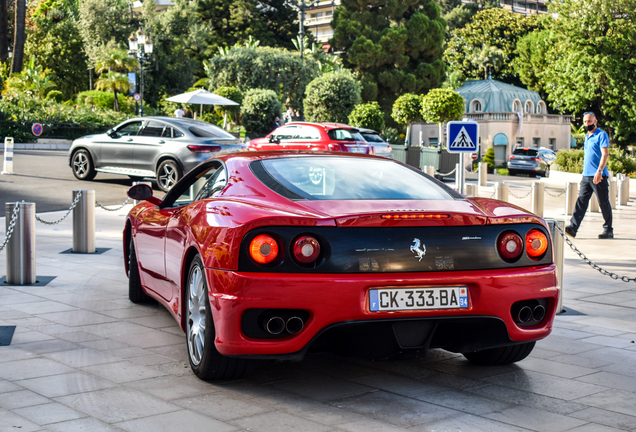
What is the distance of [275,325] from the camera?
3912 millimetres

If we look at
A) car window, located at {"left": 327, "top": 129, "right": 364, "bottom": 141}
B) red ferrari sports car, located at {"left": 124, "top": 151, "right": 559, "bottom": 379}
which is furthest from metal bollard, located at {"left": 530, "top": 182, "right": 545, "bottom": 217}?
red ferrari sports car, located at {"left": 124, "top": 151, "right": 559, "bottom": 379}

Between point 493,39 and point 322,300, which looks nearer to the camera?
point 322,300

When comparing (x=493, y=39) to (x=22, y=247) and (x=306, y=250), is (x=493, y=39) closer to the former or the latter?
(x=22, y=247)

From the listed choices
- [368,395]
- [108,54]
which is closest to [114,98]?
[108,54]

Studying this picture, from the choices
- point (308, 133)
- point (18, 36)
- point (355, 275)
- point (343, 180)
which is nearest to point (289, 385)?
point (355, 275)

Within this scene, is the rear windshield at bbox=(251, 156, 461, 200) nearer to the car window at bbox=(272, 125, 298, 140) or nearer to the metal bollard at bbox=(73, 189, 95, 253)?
the metal bollard at bbox=(73, 189, 95, 253)

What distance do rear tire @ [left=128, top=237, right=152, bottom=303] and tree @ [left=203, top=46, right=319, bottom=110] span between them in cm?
4341

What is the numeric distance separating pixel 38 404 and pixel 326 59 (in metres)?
58.7

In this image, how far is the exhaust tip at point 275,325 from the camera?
3.89 metres

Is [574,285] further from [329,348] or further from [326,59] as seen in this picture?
[326,59]

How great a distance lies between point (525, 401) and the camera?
4078mm

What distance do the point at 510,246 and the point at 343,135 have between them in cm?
1793

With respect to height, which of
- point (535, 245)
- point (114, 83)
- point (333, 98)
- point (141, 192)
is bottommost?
point (535, 245)

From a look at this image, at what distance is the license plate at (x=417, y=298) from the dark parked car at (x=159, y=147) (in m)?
12.3
